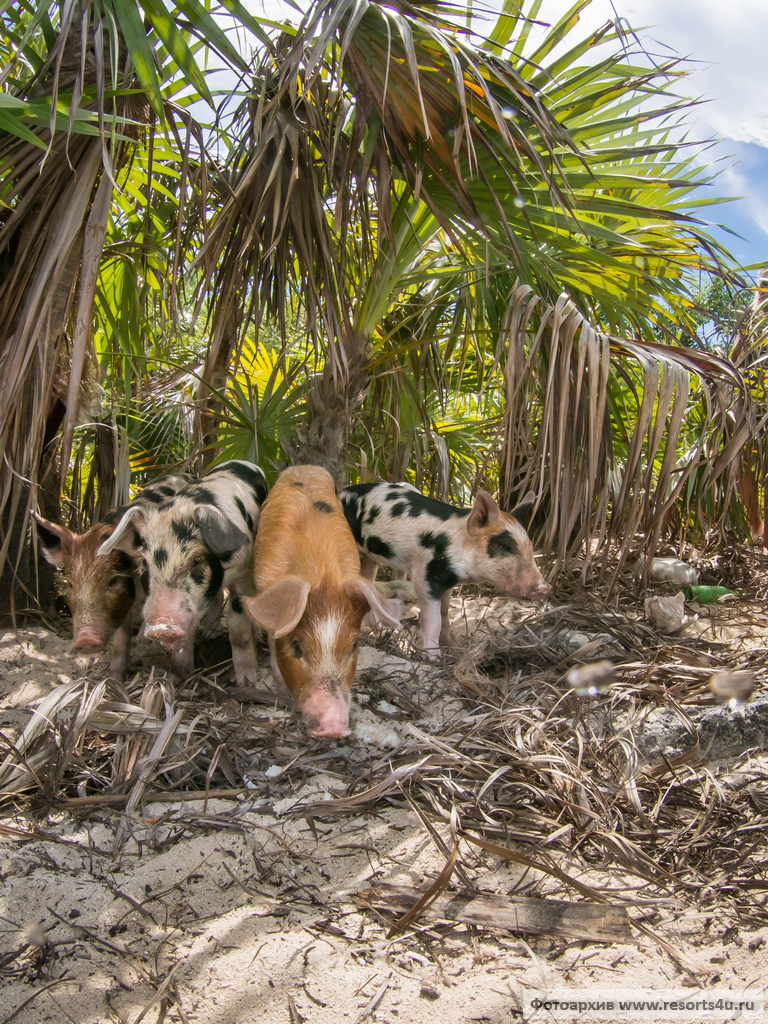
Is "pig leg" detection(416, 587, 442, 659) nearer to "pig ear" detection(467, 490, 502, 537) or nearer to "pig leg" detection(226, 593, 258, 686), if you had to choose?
"pig ear" detection(467, 490, 502, 537)

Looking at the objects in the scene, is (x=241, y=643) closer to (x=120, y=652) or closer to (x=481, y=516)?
(x=120, y=652)

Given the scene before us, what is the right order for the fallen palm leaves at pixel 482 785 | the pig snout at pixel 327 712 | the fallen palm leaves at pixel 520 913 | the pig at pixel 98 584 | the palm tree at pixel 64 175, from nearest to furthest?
the fallen palm leaves at pixel 520 913 → the fallen palm leaves at pixel 482 785 → the pig snout at pixel 327 712 → the palm tree at pixel 64 175 → the pig at pixel 98 584

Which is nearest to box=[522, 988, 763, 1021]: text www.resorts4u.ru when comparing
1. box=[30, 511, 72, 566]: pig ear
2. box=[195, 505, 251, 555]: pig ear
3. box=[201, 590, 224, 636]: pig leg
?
box=[195, 505, 251, 555]: pig ear

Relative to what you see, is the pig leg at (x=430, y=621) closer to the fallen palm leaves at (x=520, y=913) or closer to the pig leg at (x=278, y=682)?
the pig leg at (x=278, y=682)

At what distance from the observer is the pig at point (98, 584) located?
9.68ft

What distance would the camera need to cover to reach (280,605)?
242 centimetres

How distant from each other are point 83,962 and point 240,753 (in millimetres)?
936

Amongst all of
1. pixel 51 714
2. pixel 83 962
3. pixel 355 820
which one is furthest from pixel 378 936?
pixel 51 714

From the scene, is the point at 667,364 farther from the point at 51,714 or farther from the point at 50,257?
the point at 51,714

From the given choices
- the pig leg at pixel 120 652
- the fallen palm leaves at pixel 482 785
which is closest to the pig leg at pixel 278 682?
the fallen palm leaves at pixel 482 785

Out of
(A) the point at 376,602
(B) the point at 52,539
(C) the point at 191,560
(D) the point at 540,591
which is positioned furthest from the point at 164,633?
(D) the point at 540,591

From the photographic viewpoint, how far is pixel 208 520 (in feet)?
9.35

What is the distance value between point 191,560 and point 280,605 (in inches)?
25.0

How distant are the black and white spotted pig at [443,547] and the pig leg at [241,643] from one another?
92 centimetres
